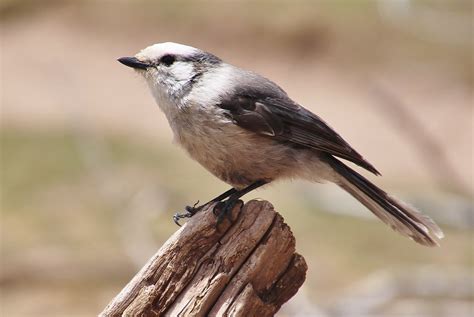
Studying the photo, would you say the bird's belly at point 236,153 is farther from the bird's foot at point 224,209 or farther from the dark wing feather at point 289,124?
the bird's foot at point 224,209

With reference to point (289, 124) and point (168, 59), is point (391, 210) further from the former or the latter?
point (168, 59)

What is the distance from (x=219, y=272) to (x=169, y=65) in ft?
5.17

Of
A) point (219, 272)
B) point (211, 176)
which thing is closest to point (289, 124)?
point (219, 272)

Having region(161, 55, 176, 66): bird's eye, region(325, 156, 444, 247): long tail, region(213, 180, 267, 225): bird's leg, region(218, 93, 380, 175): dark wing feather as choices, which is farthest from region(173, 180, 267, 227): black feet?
region(161, 55, 176, 66): bird's eye

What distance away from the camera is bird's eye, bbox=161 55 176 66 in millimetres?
5648

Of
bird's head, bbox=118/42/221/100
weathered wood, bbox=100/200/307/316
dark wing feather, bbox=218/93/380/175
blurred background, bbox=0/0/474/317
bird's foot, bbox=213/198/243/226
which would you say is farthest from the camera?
blurred background, bbox=0/0/474/317

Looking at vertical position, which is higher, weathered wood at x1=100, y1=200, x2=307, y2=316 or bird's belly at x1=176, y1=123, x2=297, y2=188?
bird's belly at x1=176, y1=123, x2=297, y2=188

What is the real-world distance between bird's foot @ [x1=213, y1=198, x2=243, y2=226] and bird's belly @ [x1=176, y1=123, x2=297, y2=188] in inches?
22.7

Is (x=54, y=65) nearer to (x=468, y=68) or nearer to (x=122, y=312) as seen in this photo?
(x=468, y=68)

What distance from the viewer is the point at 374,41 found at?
18078 millimetres

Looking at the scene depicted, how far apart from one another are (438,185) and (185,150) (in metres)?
7.97

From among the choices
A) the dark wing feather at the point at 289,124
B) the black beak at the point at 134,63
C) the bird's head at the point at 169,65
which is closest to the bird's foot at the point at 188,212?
the dark wing feather at the point at 289,124

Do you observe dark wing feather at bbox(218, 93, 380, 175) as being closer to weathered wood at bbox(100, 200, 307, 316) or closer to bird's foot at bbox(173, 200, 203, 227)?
bird's foot at bbox(173, 200, 203, 227)

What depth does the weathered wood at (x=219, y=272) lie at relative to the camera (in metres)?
4.36
